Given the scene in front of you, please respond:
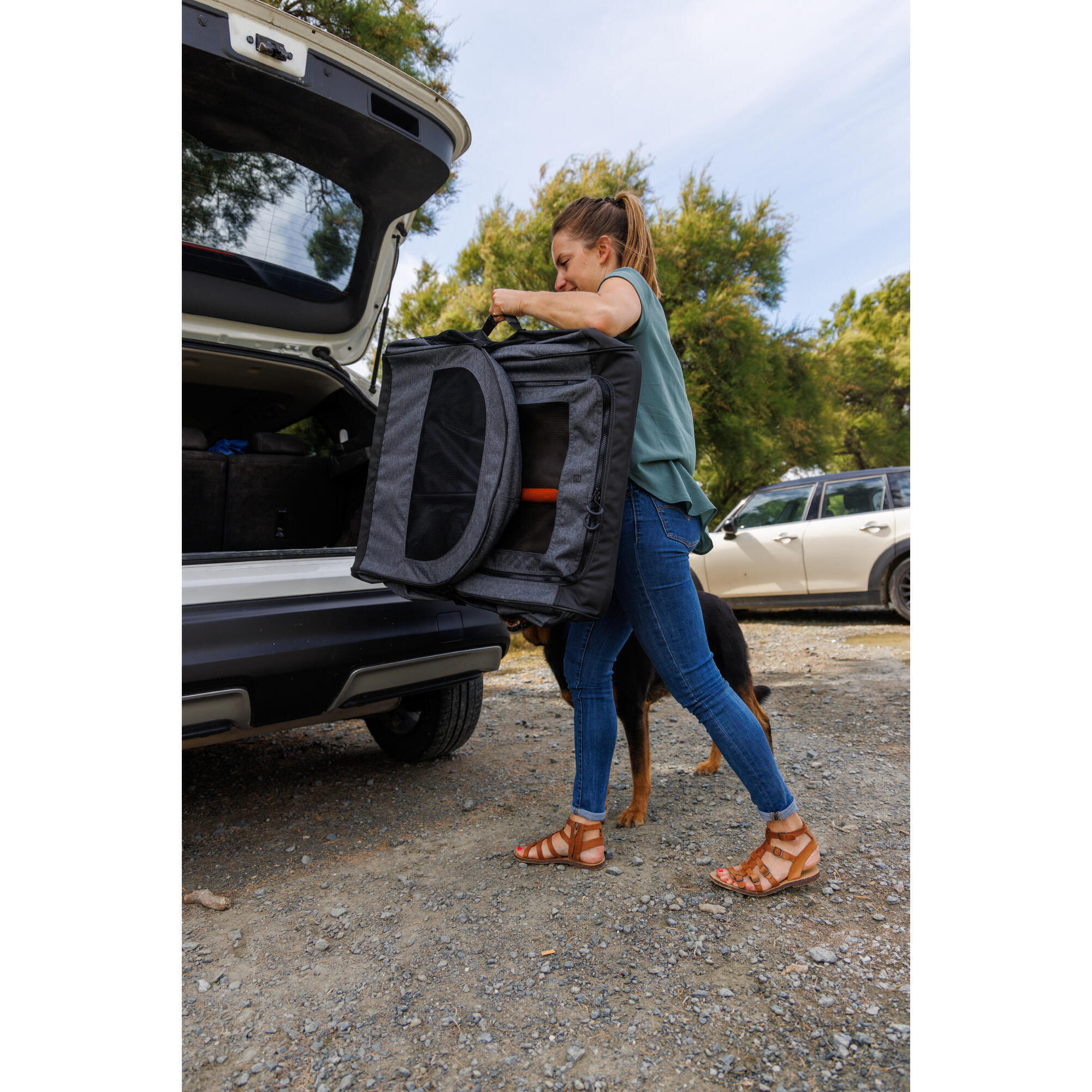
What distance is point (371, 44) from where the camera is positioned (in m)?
6.91

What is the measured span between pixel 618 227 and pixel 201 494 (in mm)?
2333

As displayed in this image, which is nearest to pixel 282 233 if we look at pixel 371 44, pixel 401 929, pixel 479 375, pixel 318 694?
pixel 479 375

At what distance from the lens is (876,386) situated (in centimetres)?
1878

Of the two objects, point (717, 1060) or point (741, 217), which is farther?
point (741, 217)

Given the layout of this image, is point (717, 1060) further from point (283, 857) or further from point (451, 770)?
point (451, 770)

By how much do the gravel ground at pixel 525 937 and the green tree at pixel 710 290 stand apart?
7685mm

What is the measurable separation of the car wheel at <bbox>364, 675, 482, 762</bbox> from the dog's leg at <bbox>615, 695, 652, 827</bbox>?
62 centimetres

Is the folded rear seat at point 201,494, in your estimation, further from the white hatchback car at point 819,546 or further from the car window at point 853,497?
the car window at point 853,497

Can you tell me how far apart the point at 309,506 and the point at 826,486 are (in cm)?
555

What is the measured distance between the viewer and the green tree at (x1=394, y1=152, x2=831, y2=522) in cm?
1002

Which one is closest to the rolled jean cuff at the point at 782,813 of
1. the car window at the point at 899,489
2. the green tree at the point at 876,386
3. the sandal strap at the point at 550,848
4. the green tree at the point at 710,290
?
the sandal strap at the point at 550,848

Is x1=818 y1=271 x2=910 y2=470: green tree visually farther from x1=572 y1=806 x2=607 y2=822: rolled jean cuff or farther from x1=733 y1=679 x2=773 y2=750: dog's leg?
x1=572 y1=806 x2=607 y2=822: rolled jean cuff

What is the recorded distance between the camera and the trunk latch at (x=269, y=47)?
2.15m

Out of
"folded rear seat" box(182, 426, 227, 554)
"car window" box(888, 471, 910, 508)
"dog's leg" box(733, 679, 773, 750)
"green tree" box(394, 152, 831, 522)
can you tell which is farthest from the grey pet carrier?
"green tree" box(394, 152, 831, 522)
